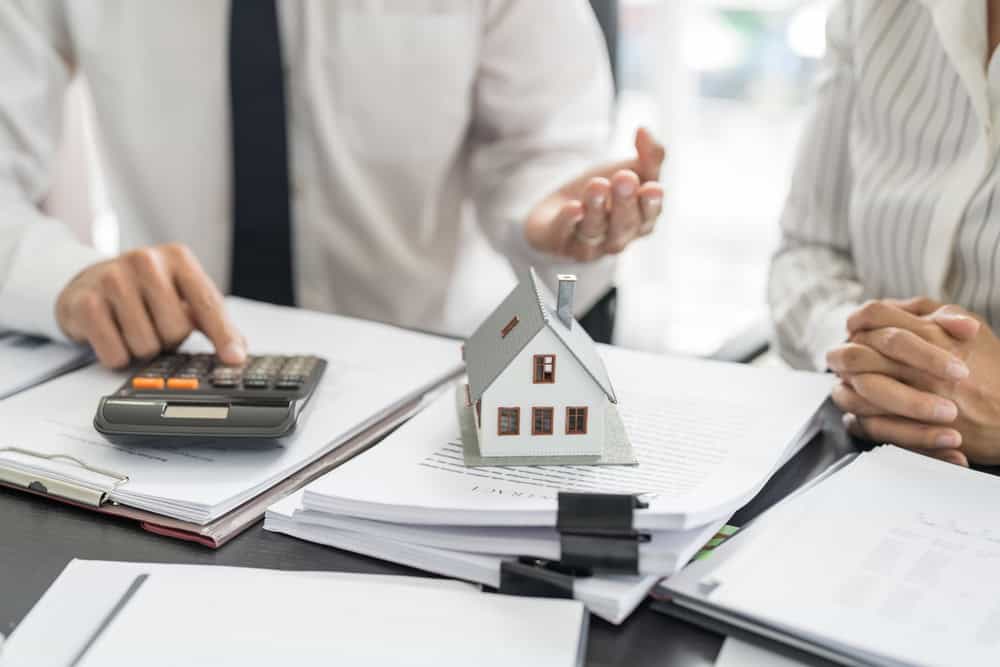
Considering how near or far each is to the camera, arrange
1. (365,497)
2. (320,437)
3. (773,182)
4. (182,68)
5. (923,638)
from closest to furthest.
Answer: (923,638)
(365,497)
(320,437)
(182,68)
(773,182)

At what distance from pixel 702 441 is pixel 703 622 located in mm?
166

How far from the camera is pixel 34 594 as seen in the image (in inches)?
21.2

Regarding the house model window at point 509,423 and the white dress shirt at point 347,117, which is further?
the white dress shirt at point 347,117

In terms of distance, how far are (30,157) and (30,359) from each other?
0.49m

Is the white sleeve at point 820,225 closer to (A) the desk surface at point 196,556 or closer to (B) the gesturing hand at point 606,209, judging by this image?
(B) the gesturing hand at point 606,209

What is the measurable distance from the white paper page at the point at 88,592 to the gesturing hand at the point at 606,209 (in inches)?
18.0

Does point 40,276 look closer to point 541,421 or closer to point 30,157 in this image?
point 30,157

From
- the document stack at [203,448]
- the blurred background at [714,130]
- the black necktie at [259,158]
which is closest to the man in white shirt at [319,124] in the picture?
the black necktie at [259,158]

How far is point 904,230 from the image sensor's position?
36.8 inches

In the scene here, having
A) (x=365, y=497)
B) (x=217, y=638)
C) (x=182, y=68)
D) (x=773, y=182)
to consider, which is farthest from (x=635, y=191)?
(x=773, y=182)

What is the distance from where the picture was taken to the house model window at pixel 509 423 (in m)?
0.63

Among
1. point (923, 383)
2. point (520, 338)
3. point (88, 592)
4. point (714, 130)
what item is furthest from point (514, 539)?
point (714, 130)

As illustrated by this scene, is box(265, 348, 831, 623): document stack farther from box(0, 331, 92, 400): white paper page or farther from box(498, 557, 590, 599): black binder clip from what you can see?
box(0, 331, 92, 400): white paper page

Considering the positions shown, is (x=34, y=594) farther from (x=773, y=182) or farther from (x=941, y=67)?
(x=773, y=182)
